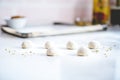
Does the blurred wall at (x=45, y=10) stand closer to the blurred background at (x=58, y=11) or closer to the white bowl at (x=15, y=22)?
the blurred background at (x=58, y=11)

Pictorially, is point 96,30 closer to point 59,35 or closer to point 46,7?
point 59,35

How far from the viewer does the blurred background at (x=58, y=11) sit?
4.05 ft

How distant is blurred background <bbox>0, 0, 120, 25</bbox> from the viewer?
1.23 m

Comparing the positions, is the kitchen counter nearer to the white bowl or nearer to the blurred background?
the white bowl

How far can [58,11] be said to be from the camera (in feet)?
4.61

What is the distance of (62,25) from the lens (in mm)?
1277

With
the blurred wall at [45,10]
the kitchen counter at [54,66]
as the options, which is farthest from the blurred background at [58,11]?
the kitchen counter at [54,66]

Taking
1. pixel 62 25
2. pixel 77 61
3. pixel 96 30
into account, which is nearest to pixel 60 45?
pixel 77 61

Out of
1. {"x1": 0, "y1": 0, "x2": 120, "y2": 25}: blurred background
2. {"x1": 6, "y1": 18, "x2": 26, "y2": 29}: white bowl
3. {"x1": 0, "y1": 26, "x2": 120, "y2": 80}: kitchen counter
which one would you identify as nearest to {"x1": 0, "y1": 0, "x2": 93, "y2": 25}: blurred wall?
{"x1": 0, "y1": 0, "x2": 120, "y2": 25}: blurred background

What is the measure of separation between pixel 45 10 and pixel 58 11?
0.28 ft

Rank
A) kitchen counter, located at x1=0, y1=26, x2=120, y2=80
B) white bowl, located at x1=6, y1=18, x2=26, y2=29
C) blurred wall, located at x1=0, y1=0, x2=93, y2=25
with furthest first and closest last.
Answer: blurred wall, located at x1=0, y1=0, x2=93, y2=25 < white bowl, located at x1=6, y1=18, x2=26, y2=29 < kitchen counter, located at x1=0, y1=26, x2=120, y2=80

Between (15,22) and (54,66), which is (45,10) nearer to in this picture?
(15,22)

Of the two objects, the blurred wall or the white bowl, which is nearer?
the white bowl

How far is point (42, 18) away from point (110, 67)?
0.85m
